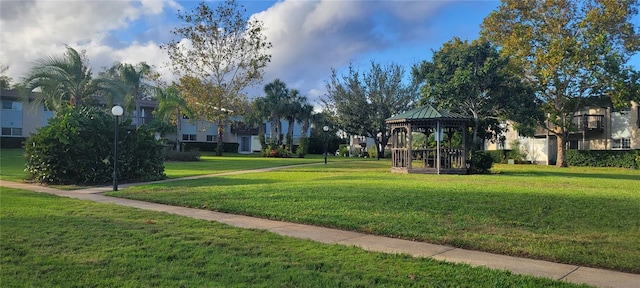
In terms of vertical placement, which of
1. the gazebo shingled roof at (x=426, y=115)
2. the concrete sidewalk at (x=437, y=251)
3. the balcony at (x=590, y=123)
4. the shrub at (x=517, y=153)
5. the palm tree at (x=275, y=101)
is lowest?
the concrete sidewalk at (x=437, y=251)

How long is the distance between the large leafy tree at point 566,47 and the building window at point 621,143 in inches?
→ 244

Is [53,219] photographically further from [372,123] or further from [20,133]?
[20,133]

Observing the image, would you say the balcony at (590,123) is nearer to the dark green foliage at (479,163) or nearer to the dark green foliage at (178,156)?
the dark green foliage at (479,163)

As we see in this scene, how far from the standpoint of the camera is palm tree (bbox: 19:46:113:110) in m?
27.4

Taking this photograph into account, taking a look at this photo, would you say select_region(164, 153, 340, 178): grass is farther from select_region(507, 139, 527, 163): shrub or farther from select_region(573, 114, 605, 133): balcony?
select_region(573, 114, 605, 133): balcony

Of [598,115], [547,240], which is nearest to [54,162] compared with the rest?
[547,240]

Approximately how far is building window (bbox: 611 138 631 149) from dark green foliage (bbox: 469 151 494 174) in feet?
71.7

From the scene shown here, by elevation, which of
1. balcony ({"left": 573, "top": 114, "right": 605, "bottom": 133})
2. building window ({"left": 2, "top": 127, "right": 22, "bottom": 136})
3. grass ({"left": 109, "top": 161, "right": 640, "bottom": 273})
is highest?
balcony ({"left": 573, "top": 114, "right": 605, "bottom": 133})

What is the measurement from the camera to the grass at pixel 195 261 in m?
4.69

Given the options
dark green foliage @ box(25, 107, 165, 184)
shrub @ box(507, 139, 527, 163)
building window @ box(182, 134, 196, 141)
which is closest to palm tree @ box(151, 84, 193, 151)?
dark green foliage @ box(25, 107, 165, 184)

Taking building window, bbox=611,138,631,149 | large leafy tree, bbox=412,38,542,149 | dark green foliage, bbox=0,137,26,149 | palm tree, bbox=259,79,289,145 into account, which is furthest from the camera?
palm tree, bbox=259,79,289,145

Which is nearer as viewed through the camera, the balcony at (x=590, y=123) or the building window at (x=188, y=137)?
the balcony at (x=590, y=123)

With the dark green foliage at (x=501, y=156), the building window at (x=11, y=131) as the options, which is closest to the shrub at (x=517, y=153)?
the dark green foliage at (x=501, y=156)

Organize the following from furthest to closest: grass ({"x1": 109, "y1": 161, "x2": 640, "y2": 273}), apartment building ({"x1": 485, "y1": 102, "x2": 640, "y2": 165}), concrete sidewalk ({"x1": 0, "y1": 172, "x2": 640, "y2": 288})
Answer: apartment building ({"x1": 485, "y1": 102, "x2": 640, "y2": 165}) → grass ({"x1": 109, "y1": 161, "x2": 640, "y2": 273}) → concrete sidewalk ({"x1": 0, "y1": 172, "x2": 640, "y2": 288})
